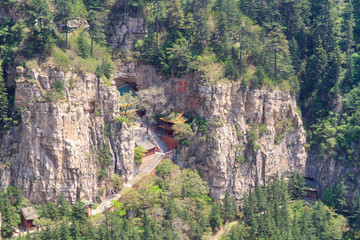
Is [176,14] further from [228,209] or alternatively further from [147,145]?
[228,209]

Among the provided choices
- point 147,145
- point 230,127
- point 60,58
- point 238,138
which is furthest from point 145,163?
point 60,58

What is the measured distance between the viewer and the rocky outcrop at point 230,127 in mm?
60906

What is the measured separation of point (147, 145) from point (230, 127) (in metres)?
9.56

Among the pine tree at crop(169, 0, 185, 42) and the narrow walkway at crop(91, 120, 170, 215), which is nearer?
the narrow walkway at crop(91, 120, 170, 215)

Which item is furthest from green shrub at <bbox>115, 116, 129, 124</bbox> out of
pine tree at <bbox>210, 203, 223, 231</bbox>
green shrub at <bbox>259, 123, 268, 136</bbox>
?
green shrub at <bbox>259, 123, 268, 136</bbox>

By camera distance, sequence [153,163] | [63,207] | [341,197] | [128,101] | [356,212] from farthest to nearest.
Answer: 1. [341,197]
2. [356,212]
3. [128,101]
4. [153,163]
5. [63,207]

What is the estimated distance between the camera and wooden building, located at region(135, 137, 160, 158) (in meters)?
60.5

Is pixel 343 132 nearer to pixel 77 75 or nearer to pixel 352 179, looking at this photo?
pixel 352 179

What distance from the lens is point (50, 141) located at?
171ft

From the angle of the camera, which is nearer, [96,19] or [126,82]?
[96,19]

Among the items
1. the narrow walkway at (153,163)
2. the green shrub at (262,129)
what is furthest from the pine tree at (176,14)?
the green shrub at (262,129)

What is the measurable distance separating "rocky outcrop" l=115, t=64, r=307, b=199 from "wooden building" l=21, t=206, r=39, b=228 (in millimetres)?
17718

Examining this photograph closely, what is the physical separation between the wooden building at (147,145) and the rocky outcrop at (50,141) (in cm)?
718

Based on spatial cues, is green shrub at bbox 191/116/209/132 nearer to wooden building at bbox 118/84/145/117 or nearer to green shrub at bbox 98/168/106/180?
wooden building at bbox 118/84/145/117
